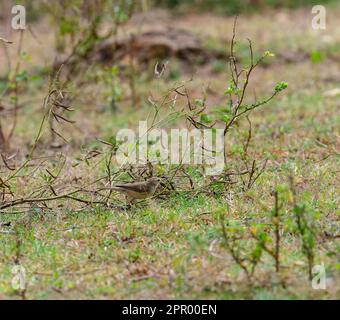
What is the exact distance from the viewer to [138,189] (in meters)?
4.74

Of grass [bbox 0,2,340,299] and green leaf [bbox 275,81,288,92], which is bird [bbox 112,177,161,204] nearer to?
grass [bbox 0,2,340,299]

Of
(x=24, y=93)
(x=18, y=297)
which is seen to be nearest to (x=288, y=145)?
(x=18, y=297)

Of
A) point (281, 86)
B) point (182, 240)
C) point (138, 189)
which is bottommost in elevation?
point (182, 240)

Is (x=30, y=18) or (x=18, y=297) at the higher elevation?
(x=30, y=18)

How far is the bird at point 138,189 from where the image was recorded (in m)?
4.73

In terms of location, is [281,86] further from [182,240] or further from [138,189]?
[182,240]

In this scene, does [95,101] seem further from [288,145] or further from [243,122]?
[288,145]

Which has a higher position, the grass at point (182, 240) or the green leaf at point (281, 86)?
the green leaf at point (281, 86)

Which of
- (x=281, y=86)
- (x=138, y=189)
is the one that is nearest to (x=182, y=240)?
(x=138, y=189)

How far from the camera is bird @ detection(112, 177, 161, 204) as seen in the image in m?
4.73

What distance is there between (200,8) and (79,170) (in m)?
7.61

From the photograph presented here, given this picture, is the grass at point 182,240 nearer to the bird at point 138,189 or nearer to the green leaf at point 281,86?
the bird at point 138,189

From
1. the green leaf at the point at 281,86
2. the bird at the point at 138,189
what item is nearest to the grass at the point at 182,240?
the bird at the point at 138,189
